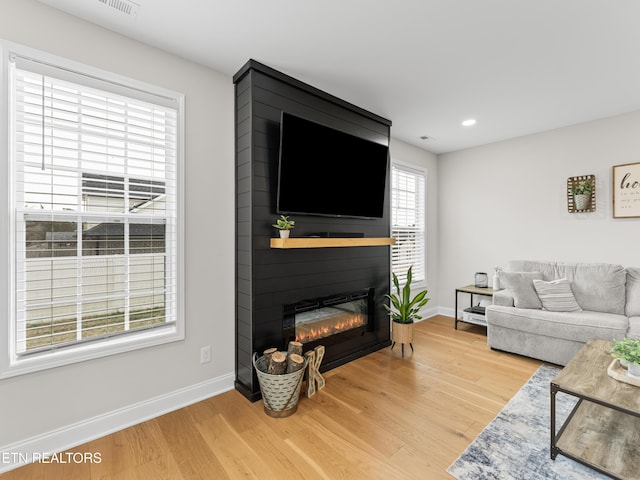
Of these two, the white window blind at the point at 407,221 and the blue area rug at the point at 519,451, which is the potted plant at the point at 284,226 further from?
the white window blind at the point at 407,221

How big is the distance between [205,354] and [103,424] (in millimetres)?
735

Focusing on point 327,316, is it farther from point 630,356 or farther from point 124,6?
point 124,6

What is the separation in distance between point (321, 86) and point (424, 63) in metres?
0.90

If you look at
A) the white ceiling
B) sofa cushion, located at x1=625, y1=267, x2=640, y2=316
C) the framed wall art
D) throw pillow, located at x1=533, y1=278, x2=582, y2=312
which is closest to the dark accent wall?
the white ceiling

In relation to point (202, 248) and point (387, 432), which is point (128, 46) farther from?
point (387, 432)

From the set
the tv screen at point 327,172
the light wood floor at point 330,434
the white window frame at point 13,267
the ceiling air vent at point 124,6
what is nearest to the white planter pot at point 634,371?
the light wood floor at point 330,434

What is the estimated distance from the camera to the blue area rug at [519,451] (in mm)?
1705

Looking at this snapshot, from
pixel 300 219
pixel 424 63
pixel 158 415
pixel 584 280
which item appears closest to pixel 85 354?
pixel 158 415

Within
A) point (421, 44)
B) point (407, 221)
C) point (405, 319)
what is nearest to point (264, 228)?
point (421, 44)

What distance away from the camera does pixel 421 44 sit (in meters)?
2.26

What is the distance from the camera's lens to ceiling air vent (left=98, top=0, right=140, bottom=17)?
1834 millimetres

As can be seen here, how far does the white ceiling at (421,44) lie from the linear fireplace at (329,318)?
1.99 m

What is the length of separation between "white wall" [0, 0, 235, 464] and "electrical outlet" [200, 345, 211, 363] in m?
0.03

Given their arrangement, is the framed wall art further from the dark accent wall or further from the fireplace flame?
the dark accent wall
